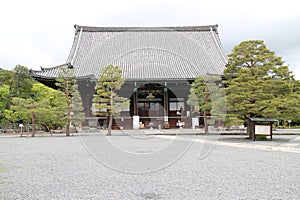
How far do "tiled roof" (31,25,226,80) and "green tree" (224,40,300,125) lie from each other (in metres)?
6.28

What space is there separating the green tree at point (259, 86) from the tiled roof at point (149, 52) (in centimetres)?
628

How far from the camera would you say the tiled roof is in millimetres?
19000

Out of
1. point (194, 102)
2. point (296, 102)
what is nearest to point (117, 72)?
point (194, 102)

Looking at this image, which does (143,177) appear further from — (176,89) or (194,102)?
(176,89)

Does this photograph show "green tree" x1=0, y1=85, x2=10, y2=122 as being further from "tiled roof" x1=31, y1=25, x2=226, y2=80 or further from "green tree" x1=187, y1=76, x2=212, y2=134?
"green tree" x1=187, y1=76, x2=212, y2=134

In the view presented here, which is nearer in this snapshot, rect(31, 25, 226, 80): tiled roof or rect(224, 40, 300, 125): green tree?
rect(224, 40, 300, 125): green tree

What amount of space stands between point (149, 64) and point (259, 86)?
35.3 feet

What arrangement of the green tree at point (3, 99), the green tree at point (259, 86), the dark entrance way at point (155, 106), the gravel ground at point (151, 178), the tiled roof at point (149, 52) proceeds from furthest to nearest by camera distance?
1. the green tree at point (3, 99)
2. the tiled roof at point (149, 52)
3. the dark entrance way at point (155, 106)
4. the green tree at point (259, 86)
5. the gravel ground at point (151, 178)

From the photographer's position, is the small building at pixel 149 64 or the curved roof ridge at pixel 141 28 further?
the curved roof ridge at pixel 141 28

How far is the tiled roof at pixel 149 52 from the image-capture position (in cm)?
1900

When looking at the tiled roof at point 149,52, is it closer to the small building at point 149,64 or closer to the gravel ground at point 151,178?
the small building at point 149,64

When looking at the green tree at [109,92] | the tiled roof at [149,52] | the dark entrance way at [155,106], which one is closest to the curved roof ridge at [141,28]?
the tiled roof at [149,52]

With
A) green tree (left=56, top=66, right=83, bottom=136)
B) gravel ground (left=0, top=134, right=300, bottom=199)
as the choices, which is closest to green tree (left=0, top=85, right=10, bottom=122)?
green tree (left=56, top=66, right=83, bottom=136)

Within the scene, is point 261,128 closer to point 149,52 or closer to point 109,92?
point 109,92
